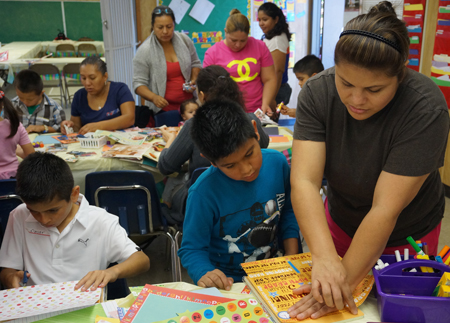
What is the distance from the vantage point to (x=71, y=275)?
1484 millimetres

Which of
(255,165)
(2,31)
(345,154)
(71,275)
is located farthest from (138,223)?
(2,31)

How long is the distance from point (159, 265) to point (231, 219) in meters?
1.65

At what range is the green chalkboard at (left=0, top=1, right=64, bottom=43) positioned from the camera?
1147cm

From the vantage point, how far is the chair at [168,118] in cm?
373

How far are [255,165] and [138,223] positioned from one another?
1254 mm

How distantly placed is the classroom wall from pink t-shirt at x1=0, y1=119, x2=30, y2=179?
10224 millimetres

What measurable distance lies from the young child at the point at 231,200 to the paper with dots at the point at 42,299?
343mm

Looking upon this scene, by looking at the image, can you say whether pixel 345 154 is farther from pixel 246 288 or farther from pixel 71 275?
pixel 71 275

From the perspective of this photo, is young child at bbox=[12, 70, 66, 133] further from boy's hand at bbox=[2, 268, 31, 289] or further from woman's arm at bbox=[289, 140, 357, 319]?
woman's arm at bbox=[289, 140, 357, 319]

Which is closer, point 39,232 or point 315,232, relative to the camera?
point 315,232

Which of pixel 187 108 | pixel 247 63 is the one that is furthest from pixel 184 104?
pixel 247 63

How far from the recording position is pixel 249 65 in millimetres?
3701

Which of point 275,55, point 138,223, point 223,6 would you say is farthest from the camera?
point 223,6

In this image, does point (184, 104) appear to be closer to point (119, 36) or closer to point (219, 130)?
point (119, 36)
